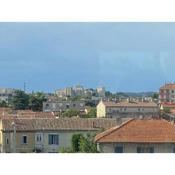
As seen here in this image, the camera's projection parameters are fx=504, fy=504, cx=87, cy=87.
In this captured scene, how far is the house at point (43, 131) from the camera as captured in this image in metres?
2.78

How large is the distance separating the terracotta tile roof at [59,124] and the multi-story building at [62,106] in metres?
0.07

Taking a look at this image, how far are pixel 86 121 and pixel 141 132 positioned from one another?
1.02 ft

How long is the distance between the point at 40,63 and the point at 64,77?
0.16 m

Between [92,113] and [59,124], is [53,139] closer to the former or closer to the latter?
[59,124]

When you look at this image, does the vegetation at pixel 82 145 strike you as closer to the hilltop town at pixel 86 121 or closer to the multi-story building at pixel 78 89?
the hilltop town at pixel 86 121

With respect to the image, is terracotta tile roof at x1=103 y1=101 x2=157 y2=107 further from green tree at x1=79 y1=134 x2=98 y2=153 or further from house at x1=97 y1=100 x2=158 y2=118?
green tree at x1=79 y1=134 x2=98 y2=153

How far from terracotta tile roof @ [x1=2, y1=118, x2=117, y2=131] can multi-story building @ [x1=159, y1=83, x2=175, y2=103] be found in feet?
0.96

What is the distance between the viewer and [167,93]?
8.98ft

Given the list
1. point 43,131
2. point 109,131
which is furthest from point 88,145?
point 43,131

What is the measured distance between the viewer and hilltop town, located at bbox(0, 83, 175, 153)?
2.74 metres

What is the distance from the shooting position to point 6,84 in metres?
2.79

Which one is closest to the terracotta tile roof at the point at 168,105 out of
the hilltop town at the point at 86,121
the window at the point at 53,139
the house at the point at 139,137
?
the hilltop town at the point at 86,121
